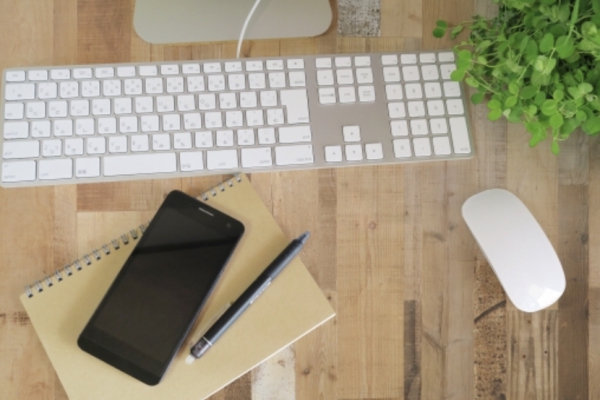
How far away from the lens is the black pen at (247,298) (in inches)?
25.7

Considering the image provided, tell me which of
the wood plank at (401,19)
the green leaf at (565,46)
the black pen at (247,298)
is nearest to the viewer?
the green leaf at (565,46)

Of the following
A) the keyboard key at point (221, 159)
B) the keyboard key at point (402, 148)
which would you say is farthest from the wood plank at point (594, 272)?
the keyboard key at point (221, 159)

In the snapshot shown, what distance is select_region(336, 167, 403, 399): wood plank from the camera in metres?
0.70

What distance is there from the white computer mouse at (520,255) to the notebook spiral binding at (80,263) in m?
0.42

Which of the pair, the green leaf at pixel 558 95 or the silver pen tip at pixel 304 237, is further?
the silver pen tip at pixel 304 237

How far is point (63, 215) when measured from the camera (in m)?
0.70

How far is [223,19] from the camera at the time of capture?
74 centimetres

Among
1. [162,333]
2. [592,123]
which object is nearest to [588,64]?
[592,123]

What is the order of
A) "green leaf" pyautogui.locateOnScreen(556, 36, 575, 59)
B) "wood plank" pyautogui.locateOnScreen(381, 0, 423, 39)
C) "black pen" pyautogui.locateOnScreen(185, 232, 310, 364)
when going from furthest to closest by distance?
1. "wood plank" pyautogui.locateOnScreen(381, 0, 423, 39)
2. "black pen" pyautogui.locateOnScreen(185, 232, 310, 364)
3. "green leaf" pyautogui.locateOnScreen(556, 36, 575, 59)

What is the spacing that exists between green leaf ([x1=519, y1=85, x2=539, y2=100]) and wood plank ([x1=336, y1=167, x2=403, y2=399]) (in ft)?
0.62

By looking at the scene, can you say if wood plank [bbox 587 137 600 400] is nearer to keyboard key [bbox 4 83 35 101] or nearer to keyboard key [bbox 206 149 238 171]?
keyboard key [bbox 206 149 238 171]

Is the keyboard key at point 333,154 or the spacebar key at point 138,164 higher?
the spacebar key at point 138,164

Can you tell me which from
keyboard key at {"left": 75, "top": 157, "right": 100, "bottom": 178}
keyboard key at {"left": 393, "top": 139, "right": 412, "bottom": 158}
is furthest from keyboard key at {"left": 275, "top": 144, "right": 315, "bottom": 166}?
keyboard key at {"left": 75, "top": 157, "right": 100, "bottom": 178}

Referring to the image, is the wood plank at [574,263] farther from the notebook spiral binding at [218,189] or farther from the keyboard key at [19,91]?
the keyboard key at [19,91]
